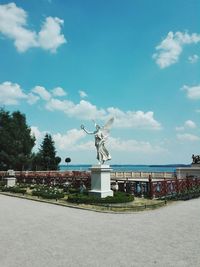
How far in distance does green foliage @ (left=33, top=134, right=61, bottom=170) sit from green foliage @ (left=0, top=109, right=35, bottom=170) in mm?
2840

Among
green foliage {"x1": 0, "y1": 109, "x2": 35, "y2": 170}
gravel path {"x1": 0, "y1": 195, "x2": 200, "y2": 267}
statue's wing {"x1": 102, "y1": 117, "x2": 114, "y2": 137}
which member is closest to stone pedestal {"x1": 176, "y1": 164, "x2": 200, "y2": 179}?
statue's wing {"x1": 102, "y1": 117, "x2": 114, "y2": 137}

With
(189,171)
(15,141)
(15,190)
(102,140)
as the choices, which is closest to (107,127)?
(102,140)

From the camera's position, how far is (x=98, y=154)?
20359 millimetres

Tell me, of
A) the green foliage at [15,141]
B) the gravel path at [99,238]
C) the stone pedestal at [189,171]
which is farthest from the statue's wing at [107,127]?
the green foliage at [15,141]

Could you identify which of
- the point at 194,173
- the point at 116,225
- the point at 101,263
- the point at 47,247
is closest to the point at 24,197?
the point at 116,225

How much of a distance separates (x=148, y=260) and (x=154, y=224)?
176 inches

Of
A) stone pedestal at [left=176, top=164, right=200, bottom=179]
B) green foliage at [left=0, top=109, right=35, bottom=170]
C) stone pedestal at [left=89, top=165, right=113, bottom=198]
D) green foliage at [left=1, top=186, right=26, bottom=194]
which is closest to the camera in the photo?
stone pedestal at [left=89, top=165, right=113, bottom=198]

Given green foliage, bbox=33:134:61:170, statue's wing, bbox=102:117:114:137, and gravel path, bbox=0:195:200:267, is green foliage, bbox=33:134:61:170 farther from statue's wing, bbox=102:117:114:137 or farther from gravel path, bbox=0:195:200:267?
gravel path, bbox=0:195:200:267

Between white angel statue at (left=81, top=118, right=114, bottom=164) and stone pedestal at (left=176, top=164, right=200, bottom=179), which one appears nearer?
white angel statue at (left=81, top=118, right=114, bottom=164)

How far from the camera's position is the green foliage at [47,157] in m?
64.5

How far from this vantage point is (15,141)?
59.6 meters

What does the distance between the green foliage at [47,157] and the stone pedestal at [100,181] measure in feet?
150

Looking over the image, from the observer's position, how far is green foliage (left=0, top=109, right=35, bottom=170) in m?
58.7

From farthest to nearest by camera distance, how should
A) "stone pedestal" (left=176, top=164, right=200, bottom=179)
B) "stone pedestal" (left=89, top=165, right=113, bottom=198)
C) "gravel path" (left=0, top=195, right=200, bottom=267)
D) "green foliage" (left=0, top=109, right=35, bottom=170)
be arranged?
1. "green foliage" (left=0, top=109, right=35, bottom=170)
2. "stone pedestal" (left=176, top=164, right=200, bottom=179)
3. "stone pedestal" (left=89, top=165, right=113, bottom=198)
4. "gravel path" (left=0, top=195, right=200, bottom=267)
